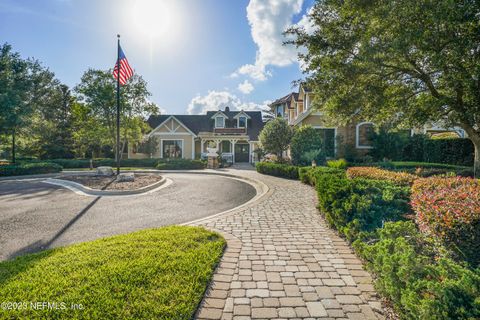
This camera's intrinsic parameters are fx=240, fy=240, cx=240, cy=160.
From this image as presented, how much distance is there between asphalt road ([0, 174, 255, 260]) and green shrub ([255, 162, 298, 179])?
453cm

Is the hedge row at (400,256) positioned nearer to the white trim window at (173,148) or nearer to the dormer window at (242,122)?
the white trim window at (173,148)

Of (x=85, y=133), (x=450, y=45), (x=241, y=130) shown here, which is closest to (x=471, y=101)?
(x=450, y=45)

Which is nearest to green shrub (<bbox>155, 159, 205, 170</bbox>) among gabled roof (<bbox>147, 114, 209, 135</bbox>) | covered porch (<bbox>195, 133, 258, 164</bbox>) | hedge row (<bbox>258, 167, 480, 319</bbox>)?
covered porch (<bbox>195, 133, 258, 164</bbox>)

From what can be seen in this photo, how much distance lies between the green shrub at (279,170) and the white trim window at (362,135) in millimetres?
7521

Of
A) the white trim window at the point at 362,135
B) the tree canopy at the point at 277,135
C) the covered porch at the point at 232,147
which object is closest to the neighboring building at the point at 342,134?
the white trim window at the point at 362,135

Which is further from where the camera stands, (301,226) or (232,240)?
(301,226)

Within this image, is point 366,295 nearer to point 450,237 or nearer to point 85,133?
point 450,237

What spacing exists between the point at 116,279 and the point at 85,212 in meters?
5.35

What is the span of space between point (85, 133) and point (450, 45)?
1156 inches

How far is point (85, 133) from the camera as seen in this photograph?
Answer: 25672mm

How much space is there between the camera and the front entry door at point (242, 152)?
31.5 meters

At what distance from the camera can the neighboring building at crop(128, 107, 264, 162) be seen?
3002 centimetres

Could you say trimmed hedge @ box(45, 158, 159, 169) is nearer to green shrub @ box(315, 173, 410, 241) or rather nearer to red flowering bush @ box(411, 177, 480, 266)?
green shrub @ box(315, 173, 410, 241)

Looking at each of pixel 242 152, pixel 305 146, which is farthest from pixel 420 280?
pixel 242 152
